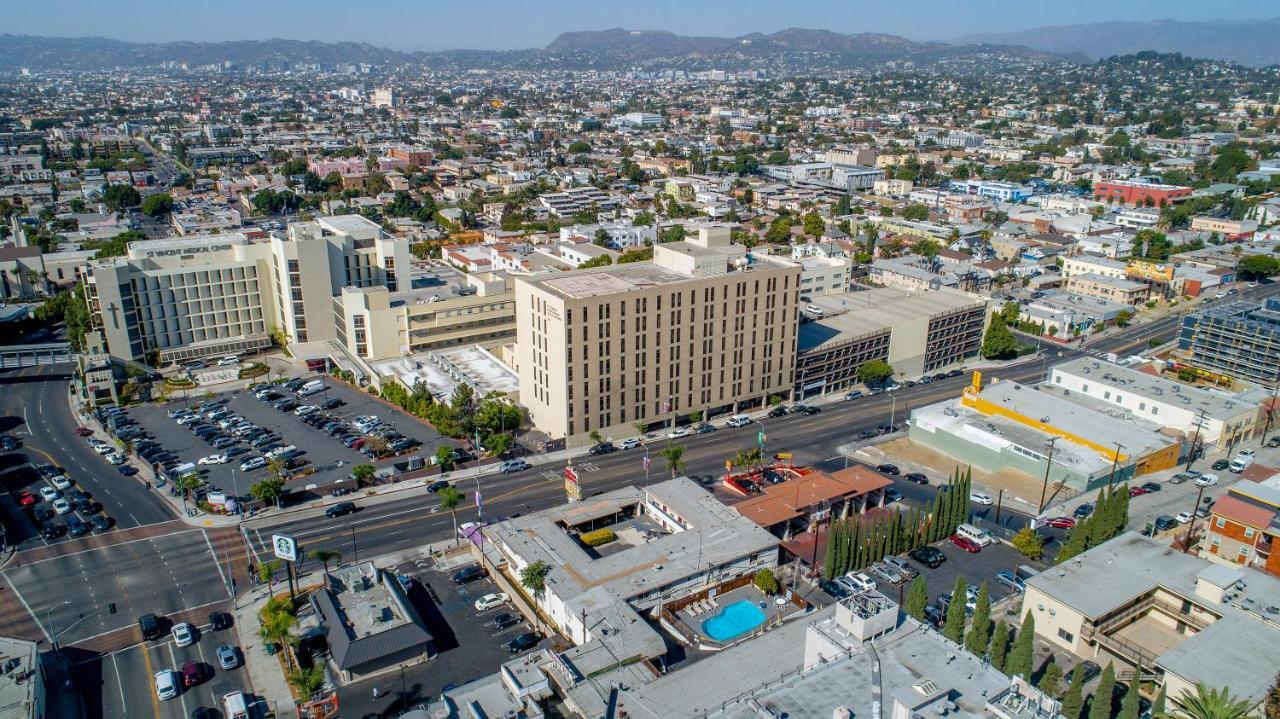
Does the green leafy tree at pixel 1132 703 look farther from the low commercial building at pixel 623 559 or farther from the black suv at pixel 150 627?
the black suv at pixel 150 627

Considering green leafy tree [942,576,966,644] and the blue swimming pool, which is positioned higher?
green leafy tree [942,576,966,644]

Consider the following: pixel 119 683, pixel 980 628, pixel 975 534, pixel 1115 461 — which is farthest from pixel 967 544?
pixel 119 683

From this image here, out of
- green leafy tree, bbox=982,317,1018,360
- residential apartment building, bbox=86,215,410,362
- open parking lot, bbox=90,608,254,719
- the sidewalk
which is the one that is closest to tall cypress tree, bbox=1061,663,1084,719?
the sidewalk

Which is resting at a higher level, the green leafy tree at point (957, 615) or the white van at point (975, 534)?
the green leafy tree at point (957, 615)

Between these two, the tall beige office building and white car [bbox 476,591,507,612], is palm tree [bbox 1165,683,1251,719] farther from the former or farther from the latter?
the tall beige office building

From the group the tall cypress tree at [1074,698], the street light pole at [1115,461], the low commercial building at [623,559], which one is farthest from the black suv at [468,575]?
the street light pole at [1115,461]

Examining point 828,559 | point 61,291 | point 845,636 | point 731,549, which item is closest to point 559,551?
point 731,549

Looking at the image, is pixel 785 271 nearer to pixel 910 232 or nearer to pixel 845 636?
pixel 845 636
